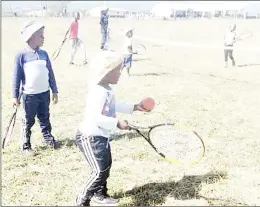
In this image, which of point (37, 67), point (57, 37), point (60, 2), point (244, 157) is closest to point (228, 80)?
point (244, 157)

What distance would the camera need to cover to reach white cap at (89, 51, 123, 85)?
4.52 meters

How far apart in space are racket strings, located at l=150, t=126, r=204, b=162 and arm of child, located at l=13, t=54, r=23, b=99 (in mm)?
2360

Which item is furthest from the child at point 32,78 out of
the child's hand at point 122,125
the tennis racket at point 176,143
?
the child's hand at point 122,125

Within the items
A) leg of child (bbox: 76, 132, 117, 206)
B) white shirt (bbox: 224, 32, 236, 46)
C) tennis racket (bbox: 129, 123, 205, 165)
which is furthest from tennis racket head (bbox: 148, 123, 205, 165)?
white shirt (bbox: 224, 32, 236, 46)

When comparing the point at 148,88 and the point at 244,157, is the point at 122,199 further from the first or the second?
the point at 148,88

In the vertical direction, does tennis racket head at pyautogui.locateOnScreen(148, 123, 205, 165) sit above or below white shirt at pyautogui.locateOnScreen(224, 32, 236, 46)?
above

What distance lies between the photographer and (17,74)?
650 centimetres

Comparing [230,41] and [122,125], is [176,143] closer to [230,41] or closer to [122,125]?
[122,125]

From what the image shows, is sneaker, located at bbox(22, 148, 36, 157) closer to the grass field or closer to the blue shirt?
the grass field

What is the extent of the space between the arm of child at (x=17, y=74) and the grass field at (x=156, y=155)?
3.48 ft

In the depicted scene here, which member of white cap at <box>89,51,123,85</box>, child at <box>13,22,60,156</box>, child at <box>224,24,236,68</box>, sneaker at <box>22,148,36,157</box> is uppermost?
white cap at <box>89,51,123,85</box>

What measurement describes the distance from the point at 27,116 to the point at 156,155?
2132mm

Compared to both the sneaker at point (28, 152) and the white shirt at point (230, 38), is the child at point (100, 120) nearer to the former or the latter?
the sneaker at point (28, 152)

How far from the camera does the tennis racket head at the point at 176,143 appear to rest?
537 cm
